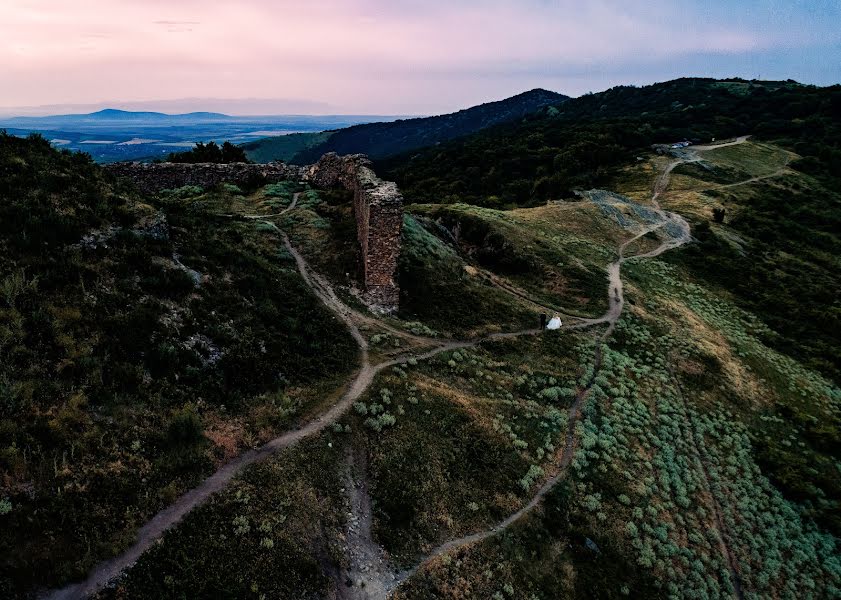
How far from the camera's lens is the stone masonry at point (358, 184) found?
932 inches

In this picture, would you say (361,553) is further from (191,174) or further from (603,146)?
(603,146)

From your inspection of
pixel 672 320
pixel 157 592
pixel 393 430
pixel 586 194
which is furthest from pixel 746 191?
pixel 157 592

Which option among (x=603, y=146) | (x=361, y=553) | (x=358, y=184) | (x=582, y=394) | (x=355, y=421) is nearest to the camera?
(x=361, y=553)

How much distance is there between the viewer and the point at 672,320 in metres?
34.6

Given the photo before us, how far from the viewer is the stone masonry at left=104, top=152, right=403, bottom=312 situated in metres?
23.7

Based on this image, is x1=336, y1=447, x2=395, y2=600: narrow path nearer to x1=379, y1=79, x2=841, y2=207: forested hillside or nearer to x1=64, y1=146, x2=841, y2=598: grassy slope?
x1=64, y1=146, x2=841, y2=598: grassy slope

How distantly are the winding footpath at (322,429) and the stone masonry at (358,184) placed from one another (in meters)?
2.37

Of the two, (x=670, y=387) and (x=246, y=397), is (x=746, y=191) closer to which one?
(x=670, y=387)

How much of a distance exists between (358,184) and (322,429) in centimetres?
1893

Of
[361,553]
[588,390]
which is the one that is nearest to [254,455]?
[361,553]

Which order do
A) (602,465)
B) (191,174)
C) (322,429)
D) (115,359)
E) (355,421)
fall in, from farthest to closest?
(191,174) → (602,465) → (355,421) → (322,429) → (115,359)

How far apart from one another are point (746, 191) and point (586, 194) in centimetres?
3145

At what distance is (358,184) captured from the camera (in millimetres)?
29531

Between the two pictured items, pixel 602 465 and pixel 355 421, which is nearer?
pixel 355 421
